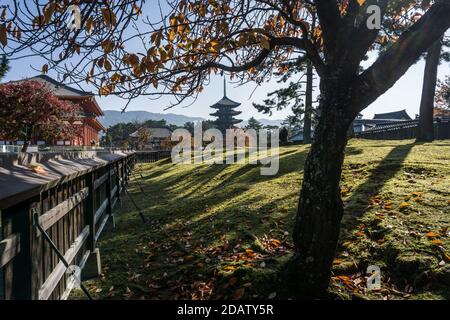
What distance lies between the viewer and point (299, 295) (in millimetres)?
3330

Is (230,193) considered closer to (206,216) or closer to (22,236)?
(206,216)

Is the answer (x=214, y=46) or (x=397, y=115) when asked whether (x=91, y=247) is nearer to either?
(x=214, y=46)

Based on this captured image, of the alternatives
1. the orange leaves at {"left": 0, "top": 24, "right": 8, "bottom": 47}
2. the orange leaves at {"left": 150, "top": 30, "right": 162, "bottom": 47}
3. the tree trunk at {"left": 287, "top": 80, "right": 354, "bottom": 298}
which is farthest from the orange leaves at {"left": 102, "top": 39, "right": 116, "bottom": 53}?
the tree trunk at {"left": 287, "top": 80, "right": 354, "bottom": 298}

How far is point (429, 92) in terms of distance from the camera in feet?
50.3

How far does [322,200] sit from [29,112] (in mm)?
23728

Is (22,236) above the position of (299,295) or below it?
above

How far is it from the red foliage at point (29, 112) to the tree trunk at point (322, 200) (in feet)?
74.8

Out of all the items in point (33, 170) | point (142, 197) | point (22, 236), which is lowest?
point (142, 197)

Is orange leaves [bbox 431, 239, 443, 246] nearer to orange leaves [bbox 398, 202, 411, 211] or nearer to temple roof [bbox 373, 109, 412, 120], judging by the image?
orange leaves [bbox 398, 202, 411, 211]

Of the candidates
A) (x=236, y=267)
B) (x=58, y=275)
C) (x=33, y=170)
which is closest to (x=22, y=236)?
(x=33, y=170)

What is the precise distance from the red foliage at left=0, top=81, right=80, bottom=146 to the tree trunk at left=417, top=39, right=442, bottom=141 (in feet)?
75.1

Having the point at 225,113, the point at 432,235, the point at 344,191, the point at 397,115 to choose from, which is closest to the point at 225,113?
the point at 225,113

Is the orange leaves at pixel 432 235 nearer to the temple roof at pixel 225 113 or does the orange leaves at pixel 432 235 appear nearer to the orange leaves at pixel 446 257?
the orange leaves at pixel 446 257

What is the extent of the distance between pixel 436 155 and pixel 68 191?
9228 mm
